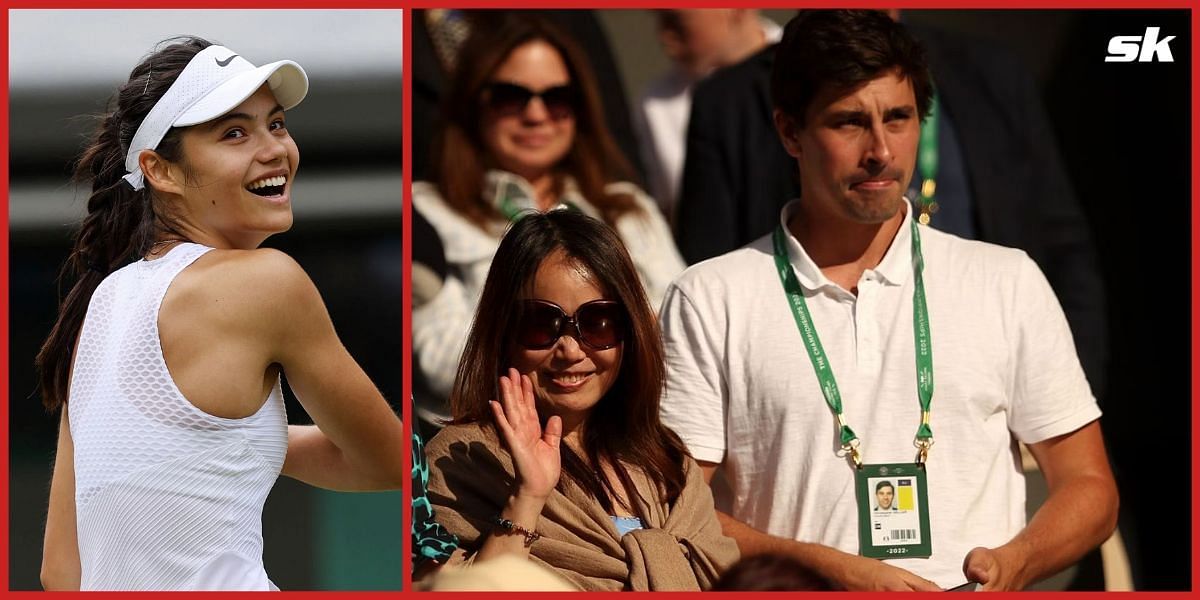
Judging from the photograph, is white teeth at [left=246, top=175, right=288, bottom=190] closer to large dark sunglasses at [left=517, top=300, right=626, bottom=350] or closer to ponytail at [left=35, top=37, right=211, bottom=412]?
ponytail at [left=35, top=37, right=211, bottom=412]

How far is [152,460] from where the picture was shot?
385 cm

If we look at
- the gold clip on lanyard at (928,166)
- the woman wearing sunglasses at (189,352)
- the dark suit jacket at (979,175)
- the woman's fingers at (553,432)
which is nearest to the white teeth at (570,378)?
the woman's fingers at (553,432)

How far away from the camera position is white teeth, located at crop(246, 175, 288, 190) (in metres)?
4.01

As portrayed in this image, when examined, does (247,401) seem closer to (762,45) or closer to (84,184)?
(84,184)

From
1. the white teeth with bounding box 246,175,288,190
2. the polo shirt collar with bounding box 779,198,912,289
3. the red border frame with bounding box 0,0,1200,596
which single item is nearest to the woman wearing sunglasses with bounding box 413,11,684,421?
the red border frame with bounding box 0,0,1200,596

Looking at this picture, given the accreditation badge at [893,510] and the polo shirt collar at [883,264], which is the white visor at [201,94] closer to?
the polo shirt collar at [883,264]

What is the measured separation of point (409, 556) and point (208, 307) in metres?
0.80

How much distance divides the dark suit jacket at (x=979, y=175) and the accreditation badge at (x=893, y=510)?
4.01 ft

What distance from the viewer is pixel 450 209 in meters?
5.32

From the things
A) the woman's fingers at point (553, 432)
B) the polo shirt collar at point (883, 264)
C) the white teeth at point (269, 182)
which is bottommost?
the woman's fingers at point (553, 432)

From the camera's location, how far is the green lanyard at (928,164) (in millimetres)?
5133

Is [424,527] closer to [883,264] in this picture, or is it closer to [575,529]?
[575,529]

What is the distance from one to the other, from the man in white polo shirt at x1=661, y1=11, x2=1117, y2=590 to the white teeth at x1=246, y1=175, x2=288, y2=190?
3.31ft

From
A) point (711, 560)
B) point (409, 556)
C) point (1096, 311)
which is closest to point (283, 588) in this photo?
point (409, 556)
